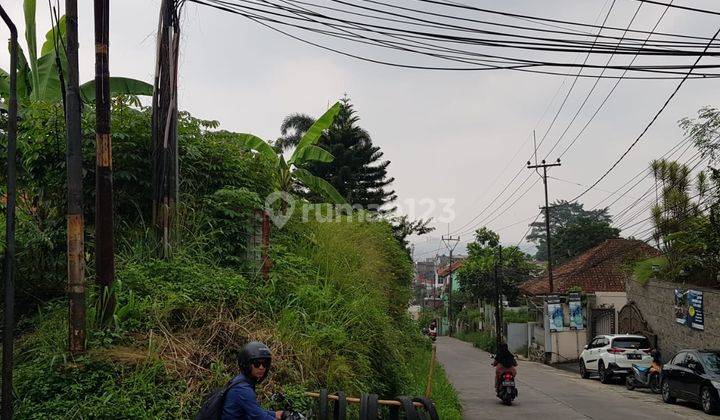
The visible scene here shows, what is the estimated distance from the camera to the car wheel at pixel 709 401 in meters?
14.6

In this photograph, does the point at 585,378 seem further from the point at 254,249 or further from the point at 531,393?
the point at 254,249

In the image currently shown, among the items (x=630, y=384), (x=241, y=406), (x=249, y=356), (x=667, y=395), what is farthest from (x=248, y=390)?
(x=630, y=384)

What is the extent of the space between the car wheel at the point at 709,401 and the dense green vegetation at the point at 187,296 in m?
6.24

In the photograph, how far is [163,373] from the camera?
6.96 metres

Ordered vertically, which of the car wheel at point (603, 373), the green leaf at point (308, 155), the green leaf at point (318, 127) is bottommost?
the car wheel at point (603, 373)

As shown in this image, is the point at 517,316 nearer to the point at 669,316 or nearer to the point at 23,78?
the point at 669,316

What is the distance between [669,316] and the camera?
2438 centimetres

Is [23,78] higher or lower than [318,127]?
higher

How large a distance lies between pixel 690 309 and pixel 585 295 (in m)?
12.3

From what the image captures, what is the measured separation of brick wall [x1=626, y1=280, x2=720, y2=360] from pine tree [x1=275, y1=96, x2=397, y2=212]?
12.4 meters

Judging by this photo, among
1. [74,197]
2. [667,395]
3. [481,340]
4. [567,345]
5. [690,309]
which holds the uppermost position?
[74,197]

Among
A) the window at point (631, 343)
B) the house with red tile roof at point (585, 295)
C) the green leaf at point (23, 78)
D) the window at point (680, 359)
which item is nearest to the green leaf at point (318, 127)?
the green leaf at point (23, 78)

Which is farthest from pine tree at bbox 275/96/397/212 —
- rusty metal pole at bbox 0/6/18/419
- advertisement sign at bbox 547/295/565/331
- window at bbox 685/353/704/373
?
rusty metal pole at bbox 0/6/18/419

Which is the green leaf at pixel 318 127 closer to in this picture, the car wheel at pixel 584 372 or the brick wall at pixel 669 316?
the brick wall at pixel 669 316
